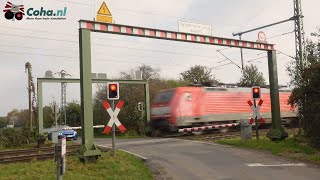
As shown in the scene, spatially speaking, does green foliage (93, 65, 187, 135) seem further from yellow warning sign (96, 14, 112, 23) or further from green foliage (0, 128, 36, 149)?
yellow warning sign (96, 14, 112, 23)

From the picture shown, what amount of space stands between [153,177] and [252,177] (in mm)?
2671

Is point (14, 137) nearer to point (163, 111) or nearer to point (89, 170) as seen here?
point (163, 111)

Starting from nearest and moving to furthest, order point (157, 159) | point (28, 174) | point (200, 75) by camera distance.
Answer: point (28, 174)
point (157, 159)
point (200, 75)

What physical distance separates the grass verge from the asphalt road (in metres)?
0.68

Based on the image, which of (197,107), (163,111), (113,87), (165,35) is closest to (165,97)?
(163,111)

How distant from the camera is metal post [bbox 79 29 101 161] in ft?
39.5

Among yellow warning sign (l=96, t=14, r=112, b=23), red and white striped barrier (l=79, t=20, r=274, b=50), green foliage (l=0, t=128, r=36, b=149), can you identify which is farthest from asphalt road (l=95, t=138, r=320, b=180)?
green foliage (l=0, t=128, r=36, b=149)

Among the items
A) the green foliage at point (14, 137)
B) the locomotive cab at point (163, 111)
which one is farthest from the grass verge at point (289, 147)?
the green foliage at point (14, 137)

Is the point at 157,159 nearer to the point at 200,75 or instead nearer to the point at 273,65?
→ the point at 273,65

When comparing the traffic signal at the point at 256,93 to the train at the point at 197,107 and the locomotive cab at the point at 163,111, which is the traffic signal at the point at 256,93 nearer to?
the train at the point at 197,107

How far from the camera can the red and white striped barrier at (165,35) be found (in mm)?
12836

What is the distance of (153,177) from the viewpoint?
406 inches

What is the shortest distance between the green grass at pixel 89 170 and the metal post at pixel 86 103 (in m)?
0.36

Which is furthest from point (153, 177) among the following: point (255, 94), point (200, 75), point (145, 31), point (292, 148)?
point (200, 75)
